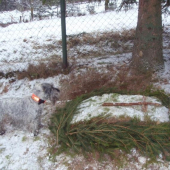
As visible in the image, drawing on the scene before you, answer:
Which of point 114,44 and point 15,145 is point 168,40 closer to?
point 114,44

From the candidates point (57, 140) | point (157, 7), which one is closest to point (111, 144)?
point (57, 140)

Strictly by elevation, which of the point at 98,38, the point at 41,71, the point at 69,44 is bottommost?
the point at 41,71

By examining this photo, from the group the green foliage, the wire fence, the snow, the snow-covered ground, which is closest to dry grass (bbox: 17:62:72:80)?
the snow-covered ground

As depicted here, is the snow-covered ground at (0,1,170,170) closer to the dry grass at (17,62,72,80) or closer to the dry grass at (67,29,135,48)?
the dry grass at (17,62,72,80)

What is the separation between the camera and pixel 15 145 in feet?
9.66

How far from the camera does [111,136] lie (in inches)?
103

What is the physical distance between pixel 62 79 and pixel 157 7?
2782mm

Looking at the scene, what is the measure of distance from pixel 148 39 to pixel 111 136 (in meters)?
2.59

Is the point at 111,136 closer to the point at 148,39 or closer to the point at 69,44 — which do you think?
the point at 148,39

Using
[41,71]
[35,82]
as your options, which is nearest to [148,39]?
[41,71]

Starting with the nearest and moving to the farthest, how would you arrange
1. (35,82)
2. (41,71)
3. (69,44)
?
(35,82) < (41,71) < (69,44)

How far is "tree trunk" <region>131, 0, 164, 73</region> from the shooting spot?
3.95 m

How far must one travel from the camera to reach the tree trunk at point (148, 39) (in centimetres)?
395

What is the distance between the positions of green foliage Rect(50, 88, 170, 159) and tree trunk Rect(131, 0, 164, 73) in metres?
1.86
